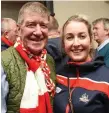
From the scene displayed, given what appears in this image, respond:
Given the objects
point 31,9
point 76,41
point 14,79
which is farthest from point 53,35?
point 14,79

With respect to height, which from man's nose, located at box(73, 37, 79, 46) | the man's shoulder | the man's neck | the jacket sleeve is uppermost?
the man's neck

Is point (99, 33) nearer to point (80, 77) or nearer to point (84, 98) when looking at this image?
point (80, 77)

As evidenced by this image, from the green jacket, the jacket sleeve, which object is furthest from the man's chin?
the jacket sleeve

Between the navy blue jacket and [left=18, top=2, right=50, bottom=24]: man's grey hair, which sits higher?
[left=18, top=2, right=50, bottom=24]: man's grey hair

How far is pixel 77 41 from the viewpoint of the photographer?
65.6 inches

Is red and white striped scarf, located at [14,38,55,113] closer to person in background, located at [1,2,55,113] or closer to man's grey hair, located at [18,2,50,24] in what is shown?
person in background, located at [1,2,55,113]

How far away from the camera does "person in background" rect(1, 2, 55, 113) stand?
4.71 feet

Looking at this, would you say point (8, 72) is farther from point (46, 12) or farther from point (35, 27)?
point (46, 12)

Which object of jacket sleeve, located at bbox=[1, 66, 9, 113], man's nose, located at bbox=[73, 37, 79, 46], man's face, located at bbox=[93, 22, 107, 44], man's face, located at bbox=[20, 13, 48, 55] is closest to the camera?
jacket sleeve, located at bbox=[1, 66, 9, 113]

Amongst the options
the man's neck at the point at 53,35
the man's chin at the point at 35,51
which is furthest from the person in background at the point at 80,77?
the man's neck at the point at 53,35

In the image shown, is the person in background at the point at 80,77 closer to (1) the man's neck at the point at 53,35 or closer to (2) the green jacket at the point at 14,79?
(2) the green jacket at the point at 14,79

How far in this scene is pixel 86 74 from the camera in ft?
5.45

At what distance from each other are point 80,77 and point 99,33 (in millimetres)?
2036

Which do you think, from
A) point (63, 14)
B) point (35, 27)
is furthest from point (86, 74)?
point (63, 14)
